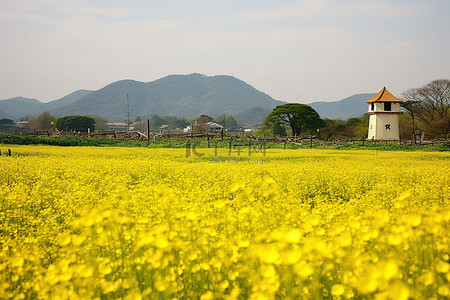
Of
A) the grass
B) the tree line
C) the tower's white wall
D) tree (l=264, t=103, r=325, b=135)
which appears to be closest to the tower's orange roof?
the tower's white wall

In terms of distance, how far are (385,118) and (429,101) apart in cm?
1506

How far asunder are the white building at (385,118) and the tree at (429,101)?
558cm

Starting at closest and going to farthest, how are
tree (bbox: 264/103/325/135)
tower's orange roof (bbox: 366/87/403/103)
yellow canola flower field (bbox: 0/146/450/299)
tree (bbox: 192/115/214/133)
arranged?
yellow canola flower field (bbox: 0/146/450/299) < tower's orange roof (bbox: 366/87/403/103) < tree (bbox: 192/115/214/133) < tree (bbox: 264/103/325/135)

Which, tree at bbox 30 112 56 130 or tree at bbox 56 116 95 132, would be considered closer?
tree at bbox 56 116 95 132

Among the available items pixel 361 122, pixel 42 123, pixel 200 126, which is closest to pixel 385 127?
pixel 361 122

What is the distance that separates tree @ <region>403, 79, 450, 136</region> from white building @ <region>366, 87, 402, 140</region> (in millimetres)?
5581

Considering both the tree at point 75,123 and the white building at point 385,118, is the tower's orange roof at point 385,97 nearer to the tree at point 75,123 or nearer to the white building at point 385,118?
the white building at point 385,118

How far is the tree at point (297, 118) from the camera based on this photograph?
54188 millimetres

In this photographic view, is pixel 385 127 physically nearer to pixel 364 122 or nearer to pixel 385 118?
pixel 385 118

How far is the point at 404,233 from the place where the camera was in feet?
8.92

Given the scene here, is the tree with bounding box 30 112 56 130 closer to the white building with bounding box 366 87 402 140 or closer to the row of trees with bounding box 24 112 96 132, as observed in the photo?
the row of trees with bounding box 24 112 96 132

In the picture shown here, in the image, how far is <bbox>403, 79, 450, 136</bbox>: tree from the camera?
1908 inches

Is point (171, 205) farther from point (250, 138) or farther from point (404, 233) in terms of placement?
point (250, 138)

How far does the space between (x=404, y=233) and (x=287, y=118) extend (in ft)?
190
